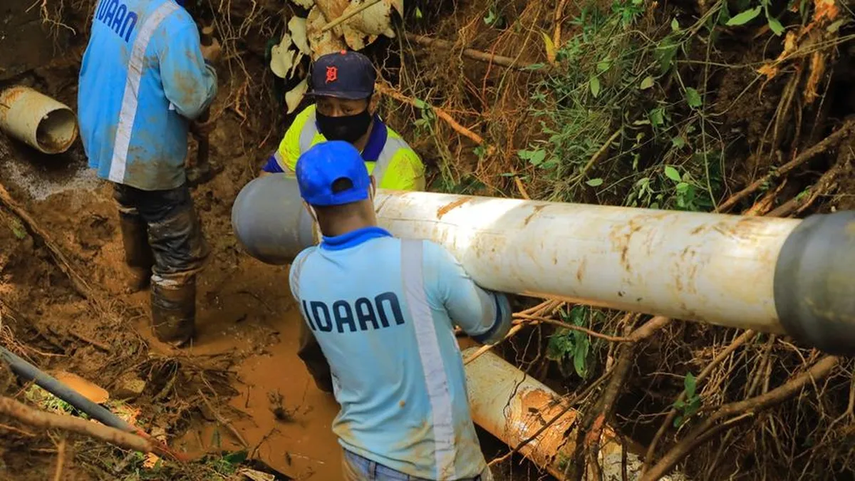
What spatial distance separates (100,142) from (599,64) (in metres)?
2.51

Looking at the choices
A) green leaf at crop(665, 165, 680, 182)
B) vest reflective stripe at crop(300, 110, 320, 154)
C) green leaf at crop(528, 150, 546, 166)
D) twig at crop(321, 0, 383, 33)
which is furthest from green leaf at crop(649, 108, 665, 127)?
twig at crop(321, 0, 383, 33)

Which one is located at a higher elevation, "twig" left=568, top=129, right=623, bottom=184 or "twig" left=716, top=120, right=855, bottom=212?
"twig" left=716, top=120, right=855, bottom=212

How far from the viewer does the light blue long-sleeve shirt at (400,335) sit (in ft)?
7.72

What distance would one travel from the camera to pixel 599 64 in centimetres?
372

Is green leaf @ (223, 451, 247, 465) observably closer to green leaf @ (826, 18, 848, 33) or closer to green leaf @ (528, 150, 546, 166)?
green leaf @ (528, 150, 546, 166)

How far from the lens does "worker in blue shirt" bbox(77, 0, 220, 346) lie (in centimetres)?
417

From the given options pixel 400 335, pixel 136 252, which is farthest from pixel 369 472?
pixel 136 252

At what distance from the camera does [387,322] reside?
241 cm

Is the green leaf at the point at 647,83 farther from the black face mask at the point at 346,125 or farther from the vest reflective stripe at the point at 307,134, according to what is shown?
the vest reflective stripe at the point at 307,134

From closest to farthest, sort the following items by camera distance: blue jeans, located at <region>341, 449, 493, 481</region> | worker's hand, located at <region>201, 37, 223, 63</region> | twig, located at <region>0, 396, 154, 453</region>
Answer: twig, located at <region>0, 396, 154, 453</region>
blue jeans, located at <region>341, 449, 493, 481</region>
worker's hand, located at <region>201, 37, 223, 63</region>

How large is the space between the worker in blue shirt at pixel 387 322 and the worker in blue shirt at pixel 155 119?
1997mm

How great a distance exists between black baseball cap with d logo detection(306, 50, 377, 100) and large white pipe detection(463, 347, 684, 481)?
1.28m

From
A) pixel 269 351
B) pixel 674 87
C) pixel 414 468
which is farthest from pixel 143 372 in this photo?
pixel 674 87

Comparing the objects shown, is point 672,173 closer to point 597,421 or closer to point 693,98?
point 693,98
